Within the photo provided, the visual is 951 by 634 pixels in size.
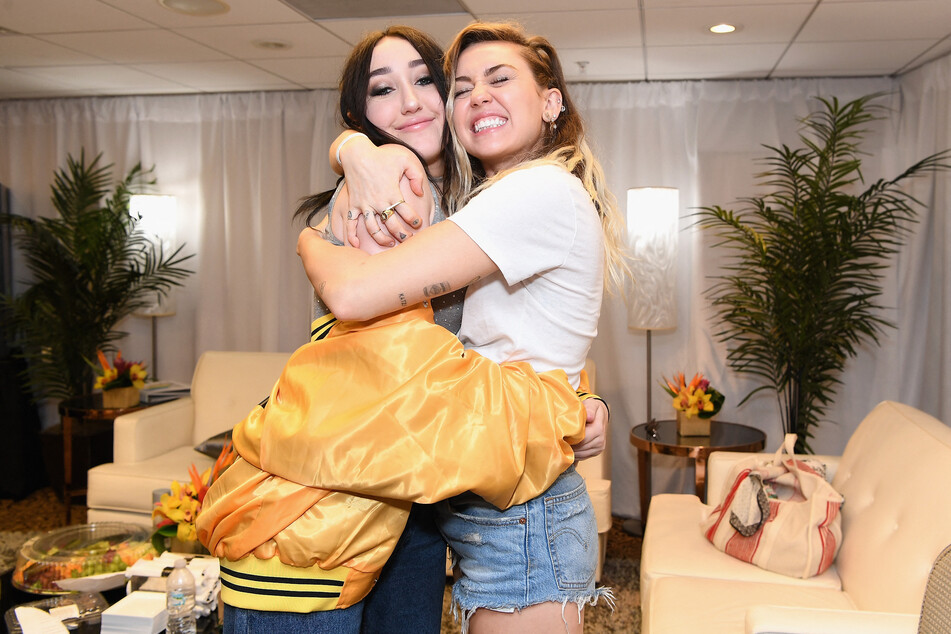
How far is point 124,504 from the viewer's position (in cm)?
371

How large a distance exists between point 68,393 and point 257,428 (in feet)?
14.4

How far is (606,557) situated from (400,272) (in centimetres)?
318

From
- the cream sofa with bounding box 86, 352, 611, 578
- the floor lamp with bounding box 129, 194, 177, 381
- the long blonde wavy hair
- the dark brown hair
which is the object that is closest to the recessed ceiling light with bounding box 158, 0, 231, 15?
the cream sofa with bounding box 86, 352, 611, 578

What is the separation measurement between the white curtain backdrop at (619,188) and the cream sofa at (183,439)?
31.8 inches

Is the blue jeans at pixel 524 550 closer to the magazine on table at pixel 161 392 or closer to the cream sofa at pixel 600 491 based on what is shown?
the cream sofa at pixel 600 491

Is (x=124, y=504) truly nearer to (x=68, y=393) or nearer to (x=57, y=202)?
(x=68, y=393)

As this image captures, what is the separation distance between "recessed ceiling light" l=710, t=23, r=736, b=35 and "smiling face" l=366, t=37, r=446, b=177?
233 centimetres

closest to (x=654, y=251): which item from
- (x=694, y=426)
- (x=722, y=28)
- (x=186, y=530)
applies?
(x=694, y=426)

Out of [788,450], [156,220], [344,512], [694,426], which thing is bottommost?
[694,426]

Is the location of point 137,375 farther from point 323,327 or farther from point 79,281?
point 323,327

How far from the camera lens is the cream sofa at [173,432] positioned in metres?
3.70

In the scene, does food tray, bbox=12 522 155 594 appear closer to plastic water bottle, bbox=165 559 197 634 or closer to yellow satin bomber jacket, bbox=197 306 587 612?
plastic water bottle, bbox=165 559 197 634

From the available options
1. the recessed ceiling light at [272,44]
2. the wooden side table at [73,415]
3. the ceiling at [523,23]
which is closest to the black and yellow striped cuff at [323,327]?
the ceiling at [523,23]

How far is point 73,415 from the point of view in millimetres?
4289
